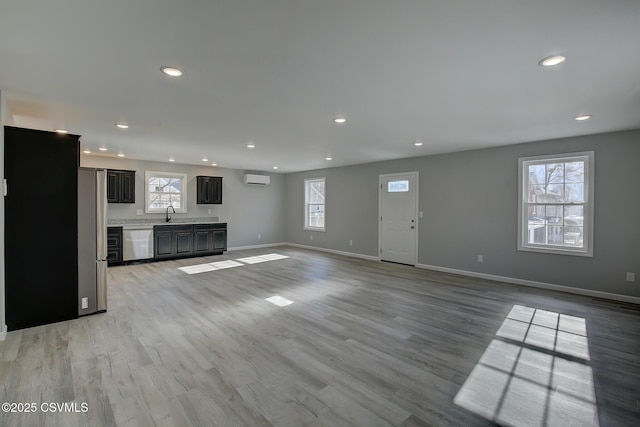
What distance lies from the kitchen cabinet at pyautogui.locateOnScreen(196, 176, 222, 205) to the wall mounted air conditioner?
78 centimetres

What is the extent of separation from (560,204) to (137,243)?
831 centimetres

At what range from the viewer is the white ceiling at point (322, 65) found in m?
1.73

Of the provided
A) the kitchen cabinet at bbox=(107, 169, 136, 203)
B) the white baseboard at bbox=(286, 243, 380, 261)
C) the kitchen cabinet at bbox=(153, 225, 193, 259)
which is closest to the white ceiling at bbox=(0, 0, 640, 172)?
the kitchen cabinet at bbox=(107, 169, 136, 203)

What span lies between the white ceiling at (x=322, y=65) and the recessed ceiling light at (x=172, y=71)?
55mm

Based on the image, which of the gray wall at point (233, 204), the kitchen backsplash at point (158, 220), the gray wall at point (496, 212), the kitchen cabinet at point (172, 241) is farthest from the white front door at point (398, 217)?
the kitchen cabinet at point (172, 241)

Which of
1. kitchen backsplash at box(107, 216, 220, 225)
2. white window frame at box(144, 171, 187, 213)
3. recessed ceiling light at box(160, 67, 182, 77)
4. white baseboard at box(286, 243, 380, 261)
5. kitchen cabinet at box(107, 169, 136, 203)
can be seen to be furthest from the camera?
white baseboard at box(286, 243, 380, 261)

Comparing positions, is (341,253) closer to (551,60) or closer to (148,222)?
(148,222)

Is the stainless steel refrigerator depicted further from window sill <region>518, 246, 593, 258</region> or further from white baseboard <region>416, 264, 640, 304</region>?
window sill <region>518, 246, 593, 258</region>

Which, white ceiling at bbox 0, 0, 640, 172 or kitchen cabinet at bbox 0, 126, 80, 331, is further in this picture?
kitchen cabinet at bbox 0, 126, 80, 331

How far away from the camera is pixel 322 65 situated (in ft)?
7.78

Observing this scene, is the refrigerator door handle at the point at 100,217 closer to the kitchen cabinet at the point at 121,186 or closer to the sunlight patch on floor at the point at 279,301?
the sunlight patch on floor at the point at 279,301

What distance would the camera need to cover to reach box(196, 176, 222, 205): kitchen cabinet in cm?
807

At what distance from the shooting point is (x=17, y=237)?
3.20m

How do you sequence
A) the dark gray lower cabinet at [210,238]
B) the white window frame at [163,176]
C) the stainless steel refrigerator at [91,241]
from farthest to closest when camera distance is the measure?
the dark gray lower cabinet at [210,238] → the white window frame at [163,176] → the stainless steel refrigerator at [91,241]
